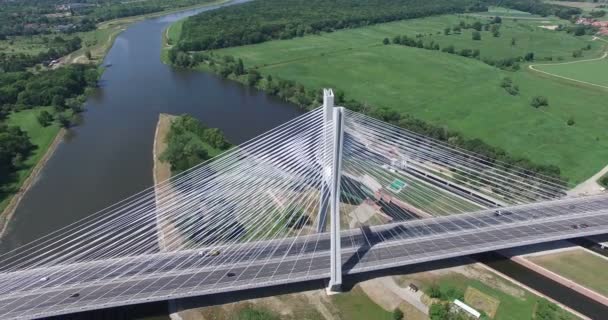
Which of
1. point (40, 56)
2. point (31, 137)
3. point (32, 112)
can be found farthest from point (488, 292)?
point (40, 56)

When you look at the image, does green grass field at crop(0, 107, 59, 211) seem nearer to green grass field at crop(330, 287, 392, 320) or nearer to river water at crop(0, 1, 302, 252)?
river water at crop(0, 1, 302, 252)

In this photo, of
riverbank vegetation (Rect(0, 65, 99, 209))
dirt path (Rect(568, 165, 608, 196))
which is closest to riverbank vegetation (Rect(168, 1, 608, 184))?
dirt path (Rect(568, 165, 608, 196))

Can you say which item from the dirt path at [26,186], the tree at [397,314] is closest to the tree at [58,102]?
the dirt path at [26,186]

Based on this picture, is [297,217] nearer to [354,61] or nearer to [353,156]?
[353,156]

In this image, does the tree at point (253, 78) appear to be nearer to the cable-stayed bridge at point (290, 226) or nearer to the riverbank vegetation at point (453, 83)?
the riverbank vegetation at point (453, 83)

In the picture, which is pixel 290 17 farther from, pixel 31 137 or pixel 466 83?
pixel 31 137

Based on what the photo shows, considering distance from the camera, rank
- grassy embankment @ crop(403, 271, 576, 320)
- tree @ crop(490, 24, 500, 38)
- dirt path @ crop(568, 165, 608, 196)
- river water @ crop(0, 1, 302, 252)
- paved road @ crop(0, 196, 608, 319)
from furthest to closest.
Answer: tree @ crop(490, 24, 500, 38) → dirt path @ crop(568, 165, 608, 196) → river water @ crop(0, 1, 302, 252) → grassy embankment @ crop(403, 271, 576, 320) → paved road @ crop(0, 196, 608, 319)
